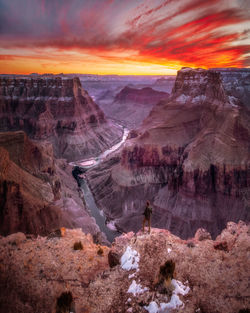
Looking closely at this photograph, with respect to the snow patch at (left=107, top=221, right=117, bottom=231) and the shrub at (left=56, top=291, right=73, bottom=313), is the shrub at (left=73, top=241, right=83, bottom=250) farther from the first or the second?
the snow patch at (left=107, top=221, right=117, bottom=231)

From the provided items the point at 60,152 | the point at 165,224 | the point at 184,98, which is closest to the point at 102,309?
the point at 165,224

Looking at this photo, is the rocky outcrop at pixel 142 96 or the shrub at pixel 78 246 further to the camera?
the rocky outcrop at pixel 142 96

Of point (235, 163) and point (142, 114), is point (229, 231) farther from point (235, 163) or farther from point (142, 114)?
point (142, 114)

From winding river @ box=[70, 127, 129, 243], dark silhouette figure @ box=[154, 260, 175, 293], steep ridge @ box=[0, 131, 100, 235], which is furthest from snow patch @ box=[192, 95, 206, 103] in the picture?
dark silhouette figure @ box=[154, 260, 175, 293]

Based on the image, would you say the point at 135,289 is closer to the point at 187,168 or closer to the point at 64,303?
the point at 64,303

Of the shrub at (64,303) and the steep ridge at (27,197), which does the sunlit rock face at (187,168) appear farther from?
the shrub at (64,303)

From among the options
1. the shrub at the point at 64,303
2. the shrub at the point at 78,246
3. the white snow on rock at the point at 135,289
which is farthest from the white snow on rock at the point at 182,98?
the shrub at the point at 64,303

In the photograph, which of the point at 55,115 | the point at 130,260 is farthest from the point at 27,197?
the point at 55,115
